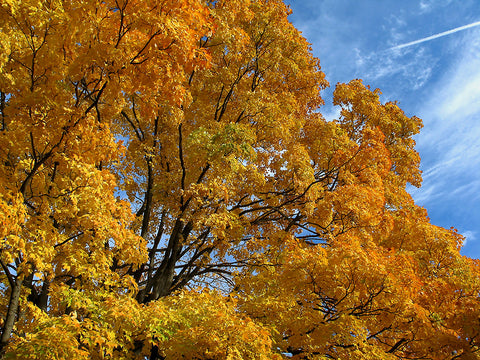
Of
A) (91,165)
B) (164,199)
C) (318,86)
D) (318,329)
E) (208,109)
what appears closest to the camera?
(91,165)

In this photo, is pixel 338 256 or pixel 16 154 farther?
pixel 338 256

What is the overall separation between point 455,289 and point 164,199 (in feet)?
28.0

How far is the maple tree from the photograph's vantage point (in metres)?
4.89

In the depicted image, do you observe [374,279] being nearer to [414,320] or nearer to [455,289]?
[414,320]

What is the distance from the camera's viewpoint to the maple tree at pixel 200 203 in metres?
4.89

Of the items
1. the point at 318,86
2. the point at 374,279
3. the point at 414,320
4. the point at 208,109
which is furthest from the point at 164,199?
the point at 318,86

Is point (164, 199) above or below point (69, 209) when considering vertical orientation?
above

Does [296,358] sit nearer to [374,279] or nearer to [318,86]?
[374,279]

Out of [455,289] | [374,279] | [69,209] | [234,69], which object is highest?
[234,69]

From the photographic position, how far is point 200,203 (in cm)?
856

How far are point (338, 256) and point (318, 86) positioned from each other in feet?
26.0

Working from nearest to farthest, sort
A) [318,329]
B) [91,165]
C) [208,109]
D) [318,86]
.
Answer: [91,165] → [318,329] → [208,109] → [318,86]

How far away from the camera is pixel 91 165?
216 inches

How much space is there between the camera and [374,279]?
22.0 ft
